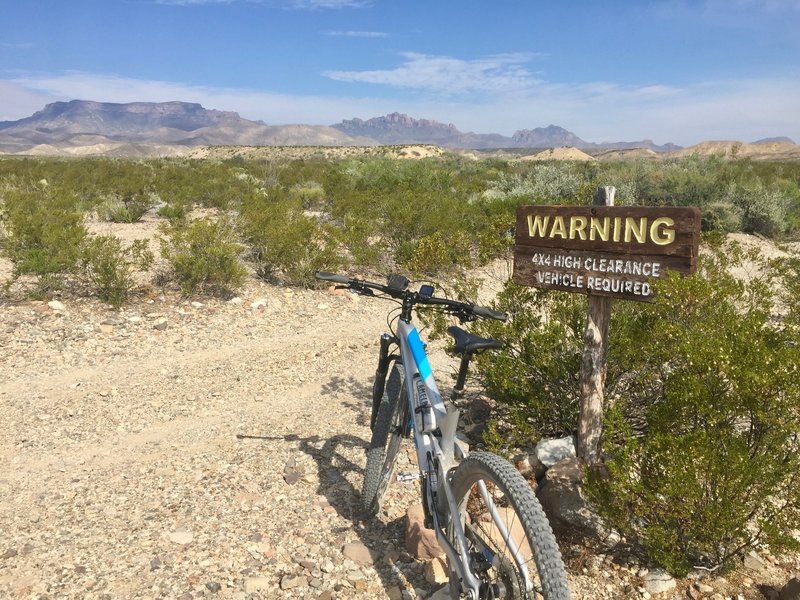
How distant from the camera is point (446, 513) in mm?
2602

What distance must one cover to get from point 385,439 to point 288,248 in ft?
21.0

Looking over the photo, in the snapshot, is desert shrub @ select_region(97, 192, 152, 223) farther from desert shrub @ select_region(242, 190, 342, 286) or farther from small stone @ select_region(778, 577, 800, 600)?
Result: small stone @ select_region(778, 577, 800, 600)

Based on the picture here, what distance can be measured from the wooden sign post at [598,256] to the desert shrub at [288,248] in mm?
5996

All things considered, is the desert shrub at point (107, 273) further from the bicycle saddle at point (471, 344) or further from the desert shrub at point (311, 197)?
the desert shrub at point (311, 197)

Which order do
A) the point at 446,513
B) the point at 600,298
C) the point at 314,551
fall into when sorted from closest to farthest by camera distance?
1. the point at 446,513
2. the point at 314,551
3. the point at 600,298

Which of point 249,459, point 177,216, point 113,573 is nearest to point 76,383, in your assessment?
point 249,459

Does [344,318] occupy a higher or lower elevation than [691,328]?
lower

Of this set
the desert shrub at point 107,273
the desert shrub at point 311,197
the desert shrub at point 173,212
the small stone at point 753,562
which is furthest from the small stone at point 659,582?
the desert shrub at point 311,197

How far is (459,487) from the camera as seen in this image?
2.40m

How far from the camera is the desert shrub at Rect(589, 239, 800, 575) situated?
8.43 feet

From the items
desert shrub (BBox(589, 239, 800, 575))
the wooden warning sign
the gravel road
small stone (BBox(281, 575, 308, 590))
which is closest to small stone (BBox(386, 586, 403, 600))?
the gravel road

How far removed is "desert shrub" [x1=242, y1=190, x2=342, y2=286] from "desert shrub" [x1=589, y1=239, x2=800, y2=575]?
22.6 feet

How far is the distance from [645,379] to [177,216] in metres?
14.3

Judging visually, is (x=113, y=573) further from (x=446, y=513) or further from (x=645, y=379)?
(x=645, y=379)
